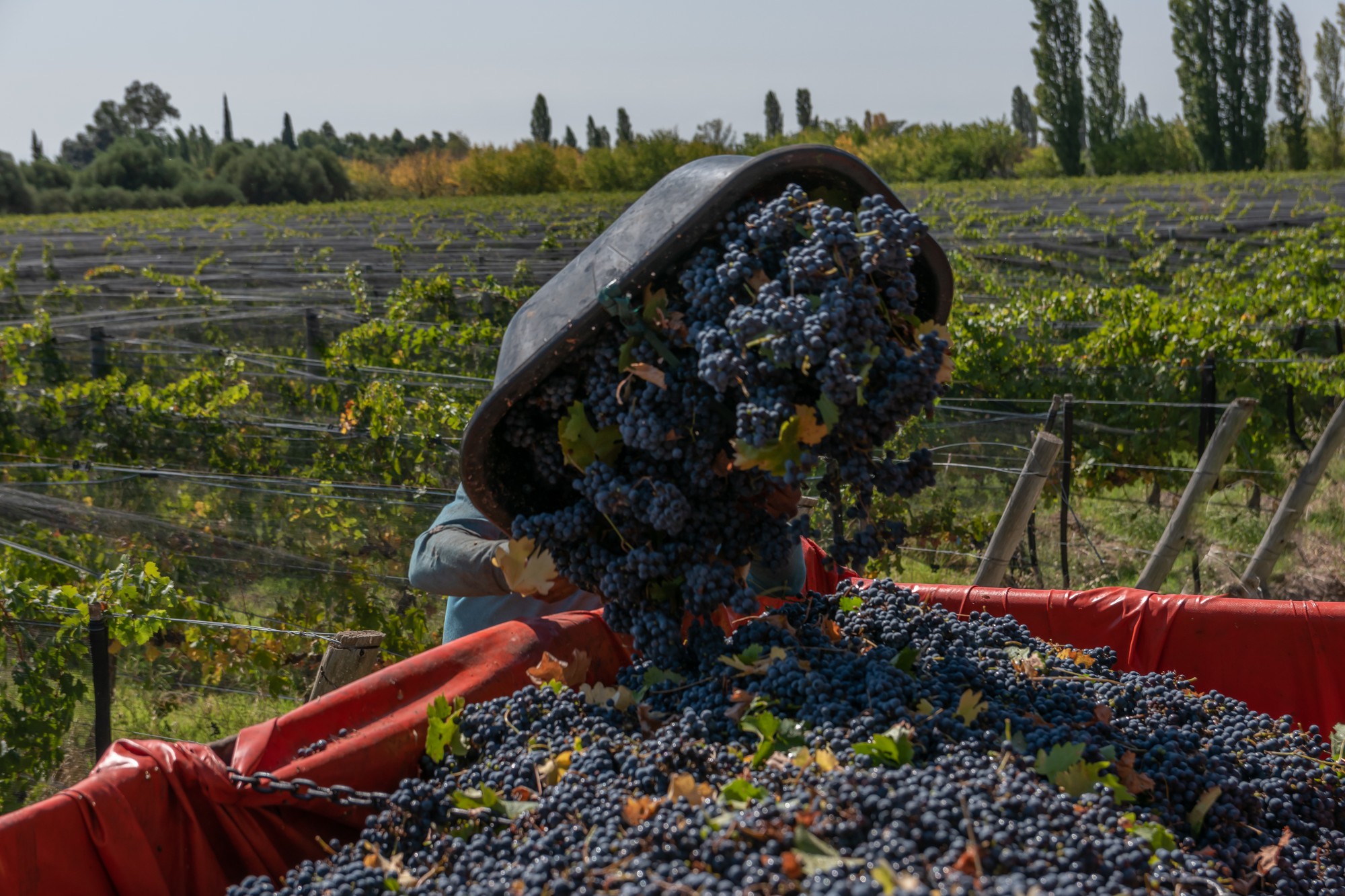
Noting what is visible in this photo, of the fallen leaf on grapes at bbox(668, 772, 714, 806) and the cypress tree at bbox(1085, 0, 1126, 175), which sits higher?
the cypress tree at bbox(1085, 0, 1126, 175)

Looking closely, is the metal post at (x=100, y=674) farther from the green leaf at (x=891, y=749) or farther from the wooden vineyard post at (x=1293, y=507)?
the wooden vineyard post at (x=1293, y=507)

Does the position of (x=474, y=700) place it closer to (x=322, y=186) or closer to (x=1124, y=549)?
(x=1124, y=549)

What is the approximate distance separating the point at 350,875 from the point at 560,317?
0.97 m

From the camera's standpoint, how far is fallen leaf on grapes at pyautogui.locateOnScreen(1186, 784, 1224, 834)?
1650 millimetres

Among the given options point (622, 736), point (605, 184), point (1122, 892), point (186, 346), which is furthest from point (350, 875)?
point (605, 184)

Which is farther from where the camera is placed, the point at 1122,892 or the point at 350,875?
the point at 350,875

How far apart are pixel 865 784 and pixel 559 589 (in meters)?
0.96

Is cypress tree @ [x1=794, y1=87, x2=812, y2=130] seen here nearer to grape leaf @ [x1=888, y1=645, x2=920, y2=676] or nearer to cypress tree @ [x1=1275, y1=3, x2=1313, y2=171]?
cypress tree @ [x1=1275, y1=3, x2=1313, y2=171]

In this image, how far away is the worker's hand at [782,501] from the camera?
191 cm

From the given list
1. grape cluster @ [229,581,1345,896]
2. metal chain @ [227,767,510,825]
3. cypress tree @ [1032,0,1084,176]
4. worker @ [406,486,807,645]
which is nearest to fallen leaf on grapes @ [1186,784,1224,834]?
grape cluster @ [229,581,1345,896]

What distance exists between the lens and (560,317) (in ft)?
5.75

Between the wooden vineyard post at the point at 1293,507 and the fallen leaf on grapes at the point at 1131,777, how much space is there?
11.0ft

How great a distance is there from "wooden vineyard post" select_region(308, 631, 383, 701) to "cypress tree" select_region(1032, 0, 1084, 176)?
1561 inches

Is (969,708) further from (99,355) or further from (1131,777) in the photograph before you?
(99,355)
